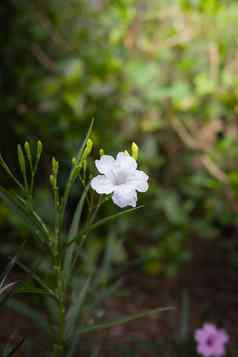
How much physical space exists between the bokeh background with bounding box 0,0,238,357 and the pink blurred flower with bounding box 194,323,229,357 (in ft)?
Result: 1.05

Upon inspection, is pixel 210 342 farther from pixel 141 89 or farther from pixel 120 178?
pixel 141 89

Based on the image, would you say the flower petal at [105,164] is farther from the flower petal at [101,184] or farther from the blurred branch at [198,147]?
the blurred branch at [198,147]

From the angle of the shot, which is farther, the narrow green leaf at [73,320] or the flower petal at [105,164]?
the narrow green leaf at [73,320]

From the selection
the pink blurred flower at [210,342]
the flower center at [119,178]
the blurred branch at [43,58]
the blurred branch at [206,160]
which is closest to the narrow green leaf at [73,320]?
the flower center at [119,178]

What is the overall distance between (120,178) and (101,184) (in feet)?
0.14

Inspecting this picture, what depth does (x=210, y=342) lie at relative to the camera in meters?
1.44

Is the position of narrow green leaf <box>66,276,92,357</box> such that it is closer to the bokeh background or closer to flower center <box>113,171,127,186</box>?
flower center <box>113,171,127,186</box>

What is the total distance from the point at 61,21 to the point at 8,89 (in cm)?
38

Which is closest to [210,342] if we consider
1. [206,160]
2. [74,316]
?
[74,316]

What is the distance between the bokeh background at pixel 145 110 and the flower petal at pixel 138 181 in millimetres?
986

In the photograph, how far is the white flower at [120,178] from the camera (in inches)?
32.6

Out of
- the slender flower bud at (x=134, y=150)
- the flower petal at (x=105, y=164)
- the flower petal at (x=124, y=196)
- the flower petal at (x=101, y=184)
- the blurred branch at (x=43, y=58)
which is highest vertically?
the blurred branch at (x=43, y=58)

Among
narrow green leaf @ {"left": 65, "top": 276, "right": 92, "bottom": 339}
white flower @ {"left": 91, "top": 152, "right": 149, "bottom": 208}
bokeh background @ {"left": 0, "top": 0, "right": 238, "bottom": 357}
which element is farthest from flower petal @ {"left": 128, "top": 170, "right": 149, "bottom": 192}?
bokeh background @ {"left": 0, "top": 0, "right": 238, "bottom": 357}

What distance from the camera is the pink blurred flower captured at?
4.62ft
